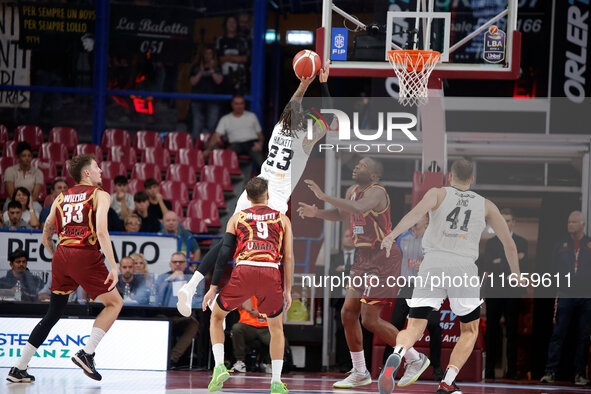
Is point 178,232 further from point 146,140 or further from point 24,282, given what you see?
point 146,140

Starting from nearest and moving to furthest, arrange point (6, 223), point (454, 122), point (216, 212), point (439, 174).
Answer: point (439, 174) → point (6, 223) → point (216, 212) → point (454, 122)

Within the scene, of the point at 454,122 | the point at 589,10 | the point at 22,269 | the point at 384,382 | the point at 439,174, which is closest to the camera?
the point at 384,382

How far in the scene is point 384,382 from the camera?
7.96 metres

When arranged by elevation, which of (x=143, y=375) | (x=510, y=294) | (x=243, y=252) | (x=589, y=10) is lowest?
(x=143, y=375)

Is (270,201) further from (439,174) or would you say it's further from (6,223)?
(6,223)

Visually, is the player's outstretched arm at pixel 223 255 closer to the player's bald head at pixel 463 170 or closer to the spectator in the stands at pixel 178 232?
the player's bald head at pixel 463 170

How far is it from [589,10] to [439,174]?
7037 mm

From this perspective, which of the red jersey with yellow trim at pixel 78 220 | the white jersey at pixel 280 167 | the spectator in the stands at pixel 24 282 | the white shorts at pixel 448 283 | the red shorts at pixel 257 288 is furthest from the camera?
the spectator in the stands at pixel 24 282

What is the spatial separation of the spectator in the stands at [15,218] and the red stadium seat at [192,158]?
3594 mm

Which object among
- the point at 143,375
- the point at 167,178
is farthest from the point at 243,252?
the point at 167,178

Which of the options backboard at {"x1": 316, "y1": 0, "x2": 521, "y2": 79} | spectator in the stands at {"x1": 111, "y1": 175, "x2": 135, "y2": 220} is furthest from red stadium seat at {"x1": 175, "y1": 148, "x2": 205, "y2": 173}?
backboard at {"x1": 316, "y1": 0, "x2": 521, "y2": 79}

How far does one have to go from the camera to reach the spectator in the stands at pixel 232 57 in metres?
16.7

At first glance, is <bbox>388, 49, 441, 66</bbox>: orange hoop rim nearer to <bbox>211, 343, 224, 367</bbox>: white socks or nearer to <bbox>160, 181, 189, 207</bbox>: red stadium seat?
<bbox>211, 343, 224, 367</bbox>: white socks

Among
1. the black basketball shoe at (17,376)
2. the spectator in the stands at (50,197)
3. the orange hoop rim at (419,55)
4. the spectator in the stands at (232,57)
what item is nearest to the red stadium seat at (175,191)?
the spectator in the stands at (50,197)
